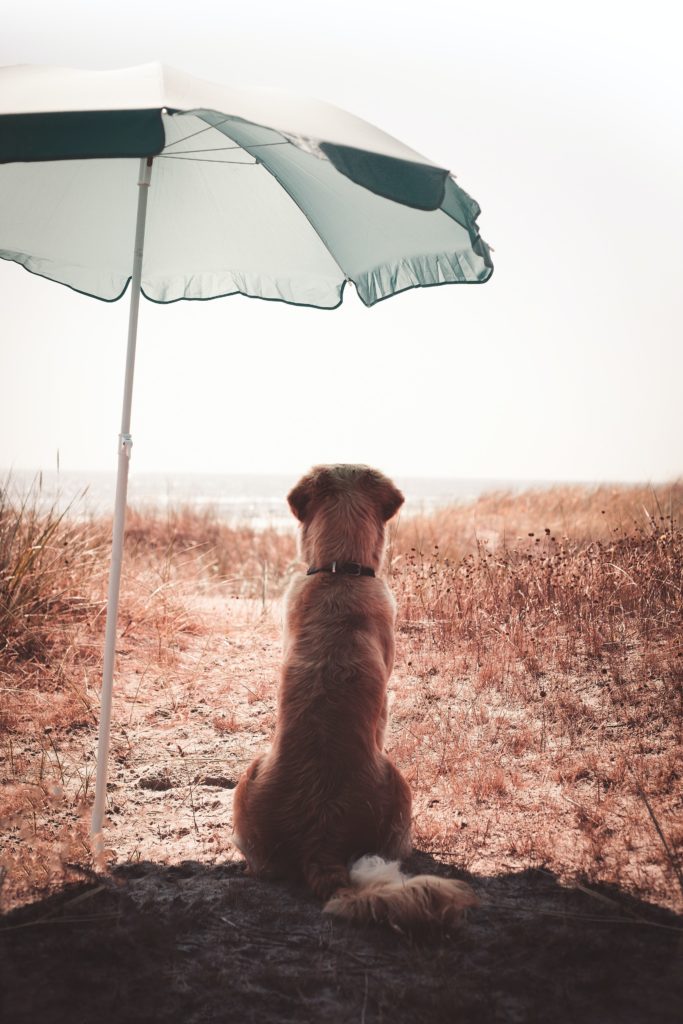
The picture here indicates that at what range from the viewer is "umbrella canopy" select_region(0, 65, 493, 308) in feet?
9.85

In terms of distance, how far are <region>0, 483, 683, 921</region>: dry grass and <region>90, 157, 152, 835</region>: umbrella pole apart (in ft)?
0.65

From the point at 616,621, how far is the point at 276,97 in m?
4.97

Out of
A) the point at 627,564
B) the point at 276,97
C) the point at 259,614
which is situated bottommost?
the point at 259,614

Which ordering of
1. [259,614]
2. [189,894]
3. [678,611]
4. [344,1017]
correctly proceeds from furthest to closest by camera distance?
[259,614], [678,611], [189,894], [344,1017]

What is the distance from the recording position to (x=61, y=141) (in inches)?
115

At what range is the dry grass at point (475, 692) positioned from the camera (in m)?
4.25

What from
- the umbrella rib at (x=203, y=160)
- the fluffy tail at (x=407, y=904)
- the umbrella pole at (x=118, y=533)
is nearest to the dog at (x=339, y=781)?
the fluffy tail at (x=407, y=904)

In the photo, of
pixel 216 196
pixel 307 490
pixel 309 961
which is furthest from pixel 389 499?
pixel 216 196

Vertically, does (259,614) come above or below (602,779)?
above

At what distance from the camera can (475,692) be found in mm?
6332

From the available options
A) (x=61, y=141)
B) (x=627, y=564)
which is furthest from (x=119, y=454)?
(x=627, y=564)

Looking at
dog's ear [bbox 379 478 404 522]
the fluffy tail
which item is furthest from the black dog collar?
the fluffy tail

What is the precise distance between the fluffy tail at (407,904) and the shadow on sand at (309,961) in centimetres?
8

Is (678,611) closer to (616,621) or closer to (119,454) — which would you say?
(616,621)
